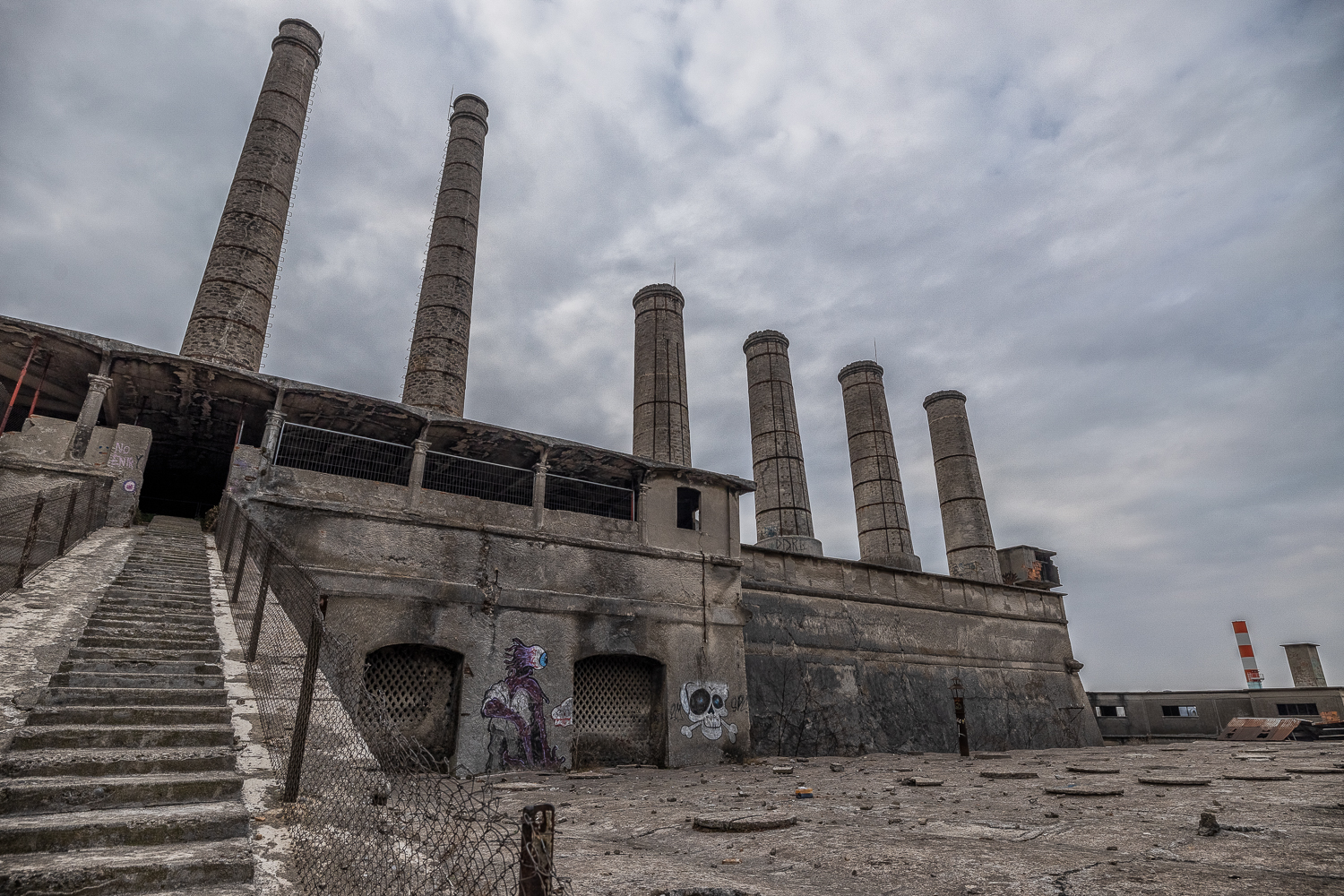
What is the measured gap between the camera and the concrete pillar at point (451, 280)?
55.5ft

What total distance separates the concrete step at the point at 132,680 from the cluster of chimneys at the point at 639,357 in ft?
39.2

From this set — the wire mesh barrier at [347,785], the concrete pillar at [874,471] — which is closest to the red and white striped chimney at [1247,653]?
the concrete pillar at [874,471]

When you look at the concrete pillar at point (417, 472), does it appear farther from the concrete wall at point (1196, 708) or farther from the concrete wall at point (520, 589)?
the concrete wall at point (1196, 708)

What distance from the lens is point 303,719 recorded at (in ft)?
11.2

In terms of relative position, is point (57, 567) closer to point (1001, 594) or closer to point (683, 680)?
point (683, 680)

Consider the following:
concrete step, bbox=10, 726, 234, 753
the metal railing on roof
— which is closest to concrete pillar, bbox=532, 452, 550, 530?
the metal railing on roof

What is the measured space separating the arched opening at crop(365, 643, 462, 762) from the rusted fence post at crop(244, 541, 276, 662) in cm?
478

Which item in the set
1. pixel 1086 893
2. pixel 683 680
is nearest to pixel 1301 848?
pixel 1086 893

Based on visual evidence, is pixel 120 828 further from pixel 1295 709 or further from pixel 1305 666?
pixel 1305 666

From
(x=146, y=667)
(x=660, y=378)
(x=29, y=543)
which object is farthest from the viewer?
(x=660, y=378)

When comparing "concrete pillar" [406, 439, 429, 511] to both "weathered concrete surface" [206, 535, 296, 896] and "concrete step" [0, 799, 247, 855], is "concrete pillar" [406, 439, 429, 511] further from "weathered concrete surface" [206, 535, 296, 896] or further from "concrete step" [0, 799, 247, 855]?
"concrete step" [0, 799, 247, 855]

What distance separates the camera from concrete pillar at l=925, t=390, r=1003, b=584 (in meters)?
21.2

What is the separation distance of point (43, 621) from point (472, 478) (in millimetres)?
8447

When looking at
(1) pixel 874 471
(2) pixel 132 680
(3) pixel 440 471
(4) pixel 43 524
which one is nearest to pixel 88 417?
(4) pixel 43 524
